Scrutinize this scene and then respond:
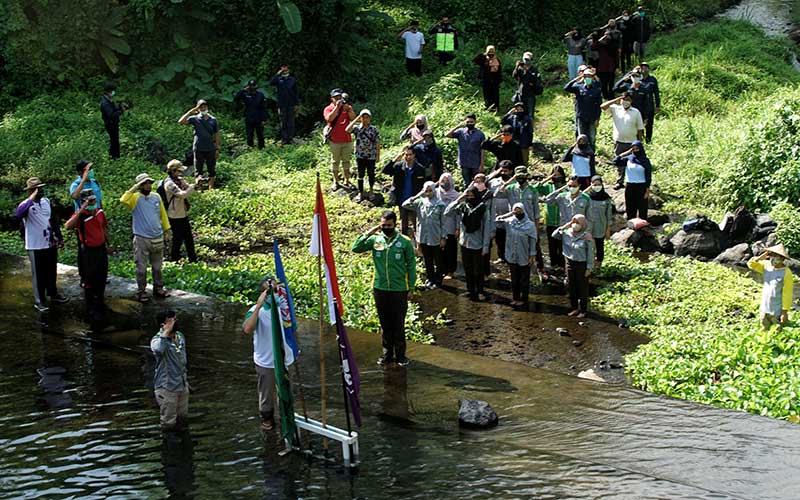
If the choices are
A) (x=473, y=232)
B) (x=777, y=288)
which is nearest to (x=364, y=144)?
(x=473, y=232)

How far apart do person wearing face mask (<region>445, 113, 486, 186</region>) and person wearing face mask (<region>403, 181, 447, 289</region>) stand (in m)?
2.80

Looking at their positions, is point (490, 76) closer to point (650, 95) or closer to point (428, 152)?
point (650, 95)

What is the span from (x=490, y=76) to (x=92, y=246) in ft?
39.7

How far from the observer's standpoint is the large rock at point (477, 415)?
10250mm

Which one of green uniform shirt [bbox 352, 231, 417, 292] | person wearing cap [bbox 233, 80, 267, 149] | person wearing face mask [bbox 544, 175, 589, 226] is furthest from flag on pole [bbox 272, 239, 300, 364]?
person wearing cap [bbox 233, 80, 267, 149]

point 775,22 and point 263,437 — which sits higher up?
point 775,22

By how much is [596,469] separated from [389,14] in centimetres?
2098

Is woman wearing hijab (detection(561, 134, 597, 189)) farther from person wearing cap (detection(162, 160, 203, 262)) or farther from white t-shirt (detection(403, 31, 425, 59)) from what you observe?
white t-shirt (detection(403, 31, 425, 59))

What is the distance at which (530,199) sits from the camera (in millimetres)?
15695

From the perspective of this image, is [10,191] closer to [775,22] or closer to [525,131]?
[525,131]

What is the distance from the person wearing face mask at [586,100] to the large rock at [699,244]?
3.66 m

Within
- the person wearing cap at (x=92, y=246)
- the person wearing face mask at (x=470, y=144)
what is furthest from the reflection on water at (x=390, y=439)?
the person wearing face mask at (x=470, y=144)

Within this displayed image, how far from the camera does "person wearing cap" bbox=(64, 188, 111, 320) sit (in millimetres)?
13422

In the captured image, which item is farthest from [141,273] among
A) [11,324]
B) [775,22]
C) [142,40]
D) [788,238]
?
[775,22]
